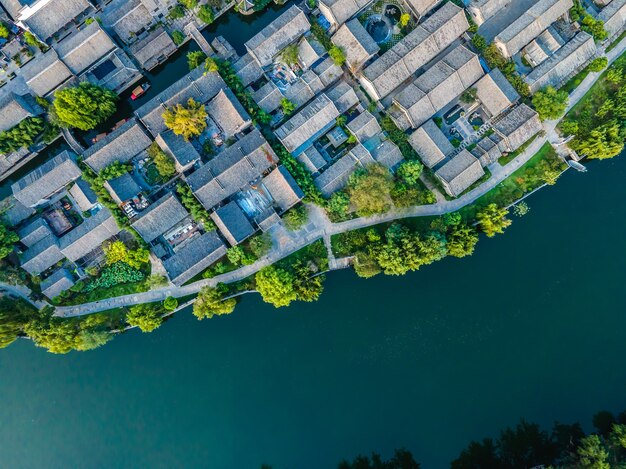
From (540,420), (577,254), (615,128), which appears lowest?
(540,420)

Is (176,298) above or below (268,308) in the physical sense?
above

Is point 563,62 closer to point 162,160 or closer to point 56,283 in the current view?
point 162,160

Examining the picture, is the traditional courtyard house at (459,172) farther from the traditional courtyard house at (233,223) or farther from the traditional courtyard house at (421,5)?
the traditional courtyard house at (233,223)

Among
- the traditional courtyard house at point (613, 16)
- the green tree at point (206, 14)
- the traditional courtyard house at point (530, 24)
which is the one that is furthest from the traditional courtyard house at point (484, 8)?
the green tree at point (206, 14)

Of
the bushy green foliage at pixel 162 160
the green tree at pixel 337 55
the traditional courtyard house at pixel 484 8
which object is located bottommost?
the traditional courtyard house at pixel 484 8

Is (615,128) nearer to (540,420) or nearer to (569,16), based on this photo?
(569,16)

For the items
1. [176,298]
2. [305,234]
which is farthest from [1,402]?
[305,234]
